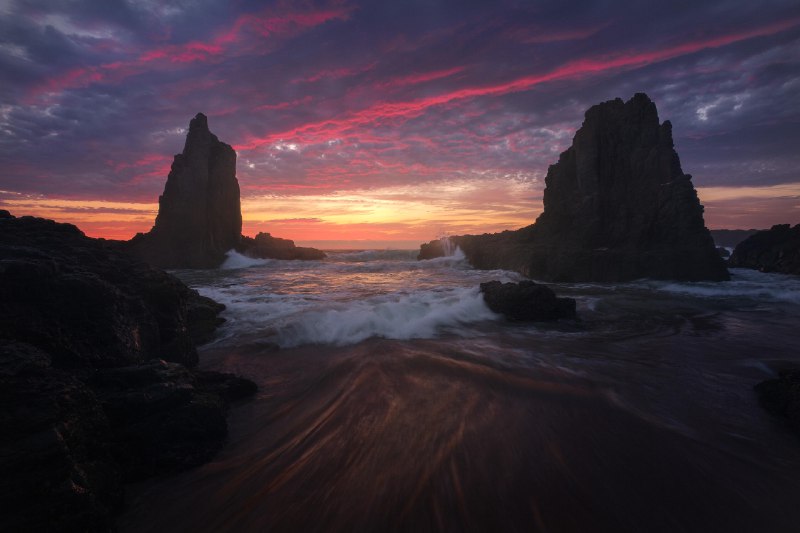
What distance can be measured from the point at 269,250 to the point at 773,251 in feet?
237

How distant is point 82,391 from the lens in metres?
3.12

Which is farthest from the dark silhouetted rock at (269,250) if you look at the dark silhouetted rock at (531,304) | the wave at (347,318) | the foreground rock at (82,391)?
the foreground rock at (82,391)

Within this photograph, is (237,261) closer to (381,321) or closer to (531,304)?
(381,321)

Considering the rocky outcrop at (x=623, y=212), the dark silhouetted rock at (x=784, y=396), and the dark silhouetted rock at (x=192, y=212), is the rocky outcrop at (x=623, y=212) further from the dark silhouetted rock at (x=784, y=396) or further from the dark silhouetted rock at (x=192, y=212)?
the dark silhouetted rock at (x=192, y=212)

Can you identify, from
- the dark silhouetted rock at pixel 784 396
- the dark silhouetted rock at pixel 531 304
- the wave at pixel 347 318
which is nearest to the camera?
the dark silhouetted rock at pixel 784 396

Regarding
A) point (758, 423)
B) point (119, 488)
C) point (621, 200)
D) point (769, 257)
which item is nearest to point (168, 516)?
point (119, 488)

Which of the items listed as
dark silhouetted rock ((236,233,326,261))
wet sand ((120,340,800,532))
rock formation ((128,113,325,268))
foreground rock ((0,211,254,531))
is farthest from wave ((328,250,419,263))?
wet sand ((120,340,800,532))

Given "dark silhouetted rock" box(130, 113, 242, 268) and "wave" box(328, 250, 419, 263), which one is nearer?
"dark silhouetted rock" box(130, 113, 242, 268)

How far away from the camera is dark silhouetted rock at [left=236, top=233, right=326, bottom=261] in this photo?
64.8 metres

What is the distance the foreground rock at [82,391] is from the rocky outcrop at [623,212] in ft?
90.7

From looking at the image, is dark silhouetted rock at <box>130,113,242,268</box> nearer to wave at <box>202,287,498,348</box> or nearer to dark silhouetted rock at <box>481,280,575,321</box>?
wave at <box>202,287,498,348</box>

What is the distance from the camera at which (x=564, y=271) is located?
2747 centimetres

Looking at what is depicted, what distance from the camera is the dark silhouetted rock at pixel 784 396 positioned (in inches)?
180

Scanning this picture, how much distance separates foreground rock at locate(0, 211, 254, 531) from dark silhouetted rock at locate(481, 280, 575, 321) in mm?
8792
